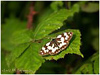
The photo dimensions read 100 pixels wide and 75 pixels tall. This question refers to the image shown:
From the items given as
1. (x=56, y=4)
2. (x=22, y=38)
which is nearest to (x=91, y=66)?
(x=22, y=38)

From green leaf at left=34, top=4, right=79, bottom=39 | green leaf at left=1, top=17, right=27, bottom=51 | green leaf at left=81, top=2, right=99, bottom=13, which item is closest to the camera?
green leaf at left=34, top=4, right=79, bottom=39

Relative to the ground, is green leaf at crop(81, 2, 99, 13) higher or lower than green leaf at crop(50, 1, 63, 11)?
lower

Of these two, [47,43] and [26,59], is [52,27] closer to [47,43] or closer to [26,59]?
[47,43]

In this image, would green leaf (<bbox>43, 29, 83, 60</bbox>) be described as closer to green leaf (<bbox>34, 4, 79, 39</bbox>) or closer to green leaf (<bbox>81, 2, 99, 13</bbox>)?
green leaf (<bbox>34, 4, 79, 39</bbox>)

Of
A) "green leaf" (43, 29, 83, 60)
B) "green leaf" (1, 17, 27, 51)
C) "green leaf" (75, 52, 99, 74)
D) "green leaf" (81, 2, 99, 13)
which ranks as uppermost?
"green leaf" (43, 29, 83, 60)

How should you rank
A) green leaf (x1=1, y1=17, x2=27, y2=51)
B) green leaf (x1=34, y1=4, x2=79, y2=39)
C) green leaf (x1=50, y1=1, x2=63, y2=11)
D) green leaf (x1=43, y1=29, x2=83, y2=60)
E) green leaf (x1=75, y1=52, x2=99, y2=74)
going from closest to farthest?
1. green leaf (x1=43, y1=29, x2=83, y2=60)
2. green leaf (x1=75, y1=52, x2=99, y2=74)
3. green leaf (x1=34, y1=4, x2=79, y2=39)
4. green leaf (x1=50, y1=1, x2=63, y2=11)
5. green leaf (x1=1, y1=17, x2=27, y2=51)

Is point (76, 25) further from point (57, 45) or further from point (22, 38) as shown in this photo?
point (57, 45)

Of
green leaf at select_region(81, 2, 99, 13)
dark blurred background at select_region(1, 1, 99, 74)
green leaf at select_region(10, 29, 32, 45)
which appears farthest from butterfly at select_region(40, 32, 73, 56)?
green leaf at select_region(81, 2, 99, 13)
